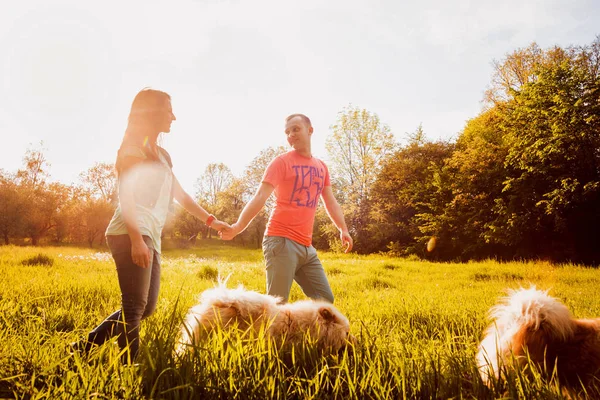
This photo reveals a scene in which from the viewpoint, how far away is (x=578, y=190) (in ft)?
52.3

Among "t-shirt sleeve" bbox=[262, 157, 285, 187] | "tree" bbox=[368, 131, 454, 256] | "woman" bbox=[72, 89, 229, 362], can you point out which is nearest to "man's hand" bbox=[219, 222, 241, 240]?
"t-shirt sleeve" bbox=[262, 157, 285, 187]

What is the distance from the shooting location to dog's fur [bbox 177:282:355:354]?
2541 millimetres

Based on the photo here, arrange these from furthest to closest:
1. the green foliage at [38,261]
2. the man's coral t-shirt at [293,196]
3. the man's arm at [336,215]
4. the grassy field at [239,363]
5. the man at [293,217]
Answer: the green foliage at [38,261], the man's arm at [336,215], the man's coral t-shirt at [293,196], the man at [293,217], the grassy field at [239,363]

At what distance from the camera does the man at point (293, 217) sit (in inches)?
145

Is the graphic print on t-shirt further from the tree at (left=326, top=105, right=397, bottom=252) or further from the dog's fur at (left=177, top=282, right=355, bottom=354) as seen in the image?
the tree at (left=326, top=105, right=397, bottom=252)

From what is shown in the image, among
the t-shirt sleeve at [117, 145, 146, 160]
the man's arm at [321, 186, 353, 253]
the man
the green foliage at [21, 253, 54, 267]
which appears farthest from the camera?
the green foliage at [21, 253, 54, 267]

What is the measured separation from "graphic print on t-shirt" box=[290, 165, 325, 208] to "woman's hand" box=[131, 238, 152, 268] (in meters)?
1.73

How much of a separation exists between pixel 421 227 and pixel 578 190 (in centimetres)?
870

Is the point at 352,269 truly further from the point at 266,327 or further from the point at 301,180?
the point at 266,327

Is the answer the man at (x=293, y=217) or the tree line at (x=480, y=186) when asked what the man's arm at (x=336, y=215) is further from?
the tree line at (x=480, y=186)

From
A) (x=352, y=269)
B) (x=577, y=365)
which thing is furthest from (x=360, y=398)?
(x=352, y=269)

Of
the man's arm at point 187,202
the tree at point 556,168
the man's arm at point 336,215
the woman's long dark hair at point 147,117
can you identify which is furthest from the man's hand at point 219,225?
the tree at point 556,168

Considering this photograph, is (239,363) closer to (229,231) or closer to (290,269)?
(290,269)

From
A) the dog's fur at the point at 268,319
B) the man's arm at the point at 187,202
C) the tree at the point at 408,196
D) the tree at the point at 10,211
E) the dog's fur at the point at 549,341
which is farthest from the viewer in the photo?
the tree at the point at 10,211
